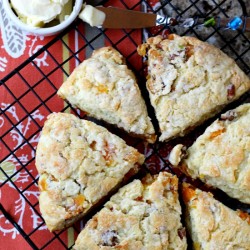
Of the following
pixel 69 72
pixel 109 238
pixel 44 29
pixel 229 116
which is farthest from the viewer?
pixel 69 72

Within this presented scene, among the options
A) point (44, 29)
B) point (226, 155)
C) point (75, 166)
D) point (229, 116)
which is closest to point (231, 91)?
point (229, 116)

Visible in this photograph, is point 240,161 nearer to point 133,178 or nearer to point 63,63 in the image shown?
point 133,178

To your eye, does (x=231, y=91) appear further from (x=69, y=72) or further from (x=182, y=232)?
(x=69, y=72)

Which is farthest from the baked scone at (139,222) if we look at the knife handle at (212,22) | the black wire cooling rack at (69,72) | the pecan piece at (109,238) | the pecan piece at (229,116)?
the knife handle at (212,22)

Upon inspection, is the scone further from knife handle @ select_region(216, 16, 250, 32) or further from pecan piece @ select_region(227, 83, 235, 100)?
knife handle @ select_region(216, 16, 250, 32)

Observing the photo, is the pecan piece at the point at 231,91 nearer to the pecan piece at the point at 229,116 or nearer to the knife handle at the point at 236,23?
the pecan piece at the point at 229,116

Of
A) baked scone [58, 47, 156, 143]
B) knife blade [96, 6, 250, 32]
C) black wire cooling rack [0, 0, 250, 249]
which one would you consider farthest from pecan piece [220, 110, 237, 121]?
knife blade [96, 6, 250, 32]
